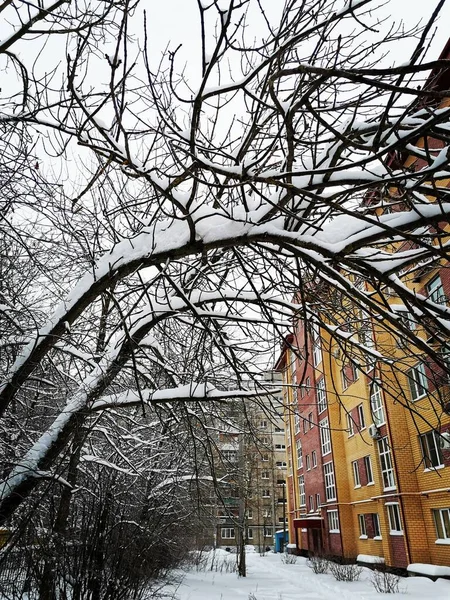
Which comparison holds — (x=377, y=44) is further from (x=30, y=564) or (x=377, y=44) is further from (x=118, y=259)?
(x=30, y=564)

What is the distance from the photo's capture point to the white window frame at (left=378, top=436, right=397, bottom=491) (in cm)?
1715

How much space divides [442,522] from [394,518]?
279cm

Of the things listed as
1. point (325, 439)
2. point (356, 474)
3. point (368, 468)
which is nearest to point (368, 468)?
point (368, 468)

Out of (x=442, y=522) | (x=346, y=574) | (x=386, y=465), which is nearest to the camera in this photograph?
(x=442, y=522)

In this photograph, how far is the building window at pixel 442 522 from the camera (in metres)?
14.2

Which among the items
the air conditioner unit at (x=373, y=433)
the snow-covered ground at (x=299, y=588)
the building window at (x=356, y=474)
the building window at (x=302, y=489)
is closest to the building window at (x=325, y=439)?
the building window at (x=356, y=474)

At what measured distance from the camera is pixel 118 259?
162 inches

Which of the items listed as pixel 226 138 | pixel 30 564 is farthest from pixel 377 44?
pixel 30 564

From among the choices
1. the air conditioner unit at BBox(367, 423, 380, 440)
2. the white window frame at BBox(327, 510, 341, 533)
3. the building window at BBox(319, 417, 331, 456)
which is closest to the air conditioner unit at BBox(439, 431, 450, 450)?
the air conditioner unit at BBox(367, 423, 380, 440)

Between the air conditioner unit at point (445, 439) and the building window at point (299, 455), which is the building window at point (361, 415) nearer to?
the air conditioner unit at point (445, 439)

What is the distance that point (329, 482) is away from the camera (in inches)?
984

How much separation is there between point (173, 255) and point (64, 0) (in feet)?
7.05

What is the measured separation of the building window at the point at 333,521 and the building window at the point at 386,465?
20.3 ft

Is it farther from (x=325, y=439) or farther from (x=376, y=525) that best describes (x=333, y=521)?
(x=376, y=525)
